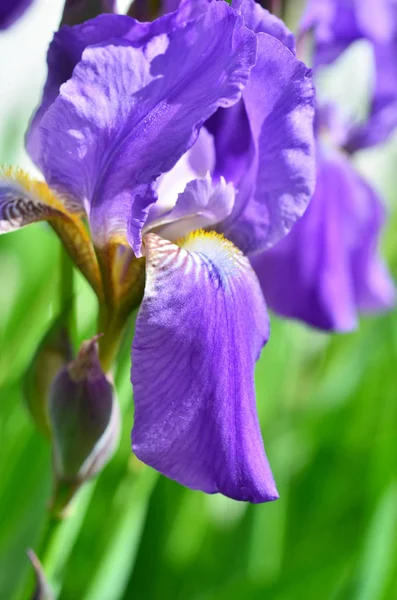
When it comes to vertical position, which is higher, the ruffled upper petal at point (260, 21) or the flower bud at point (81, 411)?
the ruffled upper petal at point (260, 21)

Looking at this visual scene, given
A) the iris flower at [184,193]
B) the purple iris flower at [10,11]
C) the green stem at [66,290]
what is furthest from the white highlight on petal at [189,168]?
the purple iris flower at [10,11]

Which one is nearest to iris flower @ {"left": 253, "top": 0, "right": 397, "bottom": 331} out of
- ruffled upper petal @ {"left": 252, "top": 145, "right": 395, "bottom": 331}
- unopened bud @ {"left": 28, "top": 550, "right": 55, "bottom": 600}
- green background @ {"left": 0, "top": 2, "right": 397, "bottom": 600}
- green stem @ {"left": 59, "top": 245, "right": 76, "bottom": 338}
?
ruffled upper petal @ {"left": 252, "top": 145, "right": 395, "bottom": 331}

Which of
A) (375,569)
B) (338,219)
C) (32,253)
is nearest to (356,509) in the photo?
(375,569)

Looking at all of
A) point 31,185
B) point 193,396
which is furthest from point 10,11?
point 193,396

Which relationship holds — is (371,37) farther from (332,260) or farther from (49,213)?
(49,213)

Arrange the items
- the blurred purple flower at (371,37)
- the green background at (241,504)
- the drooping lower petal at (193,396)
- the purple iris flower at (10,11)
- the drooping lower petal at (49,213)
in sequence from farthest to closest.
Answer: the blurred purple flower at (371,37) < the green background at (241,504) < the purple iris flower at (10,11) < the drooping lower petal at (49,213) < the drooping lower petal at (193,396)

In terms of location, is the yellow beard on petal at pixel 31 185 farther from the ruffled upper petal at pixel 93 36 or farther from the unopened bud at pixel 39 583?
the unopened bud at pixel 39 583
